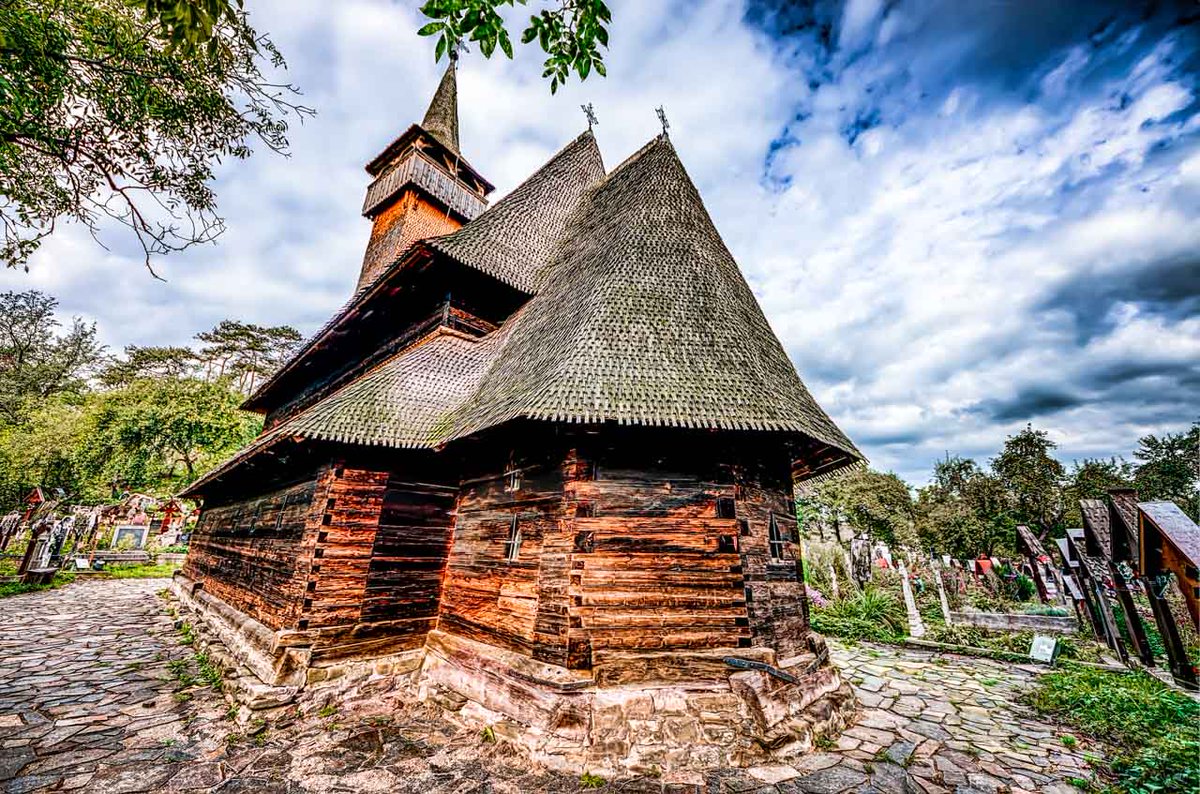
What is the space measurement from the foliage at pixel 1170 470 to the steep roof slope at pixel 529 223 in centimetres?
3842

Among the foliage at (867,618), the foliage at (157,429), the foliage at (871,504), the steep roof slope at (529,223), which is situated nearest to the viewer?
the steep roof slope at (529,223)

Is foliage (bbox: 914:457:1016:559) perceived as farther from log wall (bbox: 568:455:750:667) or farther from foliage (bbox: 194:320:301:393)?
foliage (bbox: 194:320:301:393)

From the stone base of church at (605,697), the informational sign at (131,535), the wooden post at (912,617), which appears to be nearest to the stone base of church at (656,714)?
the stone base of church at (605,697)

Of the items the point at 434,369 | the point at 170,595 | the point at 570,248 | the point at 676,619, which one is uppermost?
the point at 570,248

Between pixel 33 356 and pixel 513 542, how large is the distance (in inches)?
1763

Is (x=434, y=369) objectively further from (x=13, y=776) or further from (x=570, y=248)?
(x=13, y=776)

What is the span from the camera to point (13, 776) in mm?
3951

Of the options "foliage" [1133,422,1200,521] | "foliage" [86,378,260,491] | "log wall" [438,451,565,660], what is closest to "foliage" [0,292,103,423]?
"foliage" [86,378,260,491]

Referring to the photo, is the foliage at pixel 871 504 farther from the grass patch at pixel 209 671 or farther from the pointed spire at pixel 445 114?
the grass patch at pixel 209 671

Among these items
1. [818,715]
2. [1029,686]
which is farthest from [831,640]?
[818,715]

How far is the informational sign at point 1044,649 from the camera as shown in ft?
27.4

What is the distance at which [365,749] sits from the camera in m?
4.80

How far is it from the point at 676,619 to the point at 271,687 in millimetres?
4894

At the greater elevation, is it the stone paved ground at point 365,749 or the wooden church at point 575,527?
the wooden church at point 575,527
